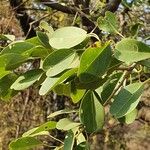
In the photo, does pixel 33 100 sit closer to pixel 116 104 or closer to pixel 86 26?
pixel 86 26

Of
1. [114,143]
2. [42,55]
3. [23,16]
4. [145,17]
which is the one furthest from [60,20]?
[42,55]

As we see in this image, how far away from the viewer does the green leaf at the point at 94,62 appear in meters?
0.65

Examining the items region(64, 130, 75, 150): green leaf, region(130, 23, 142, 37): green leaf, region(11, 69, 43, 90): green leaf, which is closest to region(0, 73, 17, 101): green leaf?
region(11, 69, 43, 90): green leaf

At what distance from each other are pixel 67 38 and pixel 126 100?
0.13 meters

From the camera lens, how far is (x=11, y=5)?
2.80 m

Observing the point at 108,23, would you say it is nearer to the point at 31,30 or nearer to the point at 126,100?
the point at 126,100

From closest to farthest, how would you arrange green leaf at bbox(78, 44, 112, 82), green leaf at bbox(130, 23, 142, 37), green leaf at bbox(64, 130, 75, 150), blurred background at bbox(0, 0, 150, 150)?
green leaf at bbox(78, 44, 112, 82), green leaf at bbox(64, 130, 75, 150), green leaf at bbox(130, 23, 142, 37), blurred background at bbox(0, 0, 150, 150)

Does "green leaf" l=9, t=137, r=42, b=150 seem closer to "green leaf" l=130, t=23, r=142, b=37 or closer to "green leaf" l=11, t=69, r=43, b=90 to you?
"green leaf" l=11, t=69, r=43, b=90

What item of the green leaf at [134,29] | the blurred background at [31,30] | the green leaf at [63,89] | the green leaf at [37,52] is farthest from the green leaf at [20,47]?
the blurred background at [31,30]

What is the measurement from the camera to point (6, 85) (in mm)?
828

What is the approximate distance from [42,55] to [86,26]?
4.61 feet

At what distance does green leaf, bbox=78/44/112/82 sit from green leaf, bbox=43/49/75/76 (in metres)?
0.04

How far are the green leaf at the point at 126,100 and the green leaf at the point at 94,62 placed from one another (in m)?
0.06

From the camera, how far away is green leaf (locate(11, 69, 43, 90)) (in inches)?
30.5
